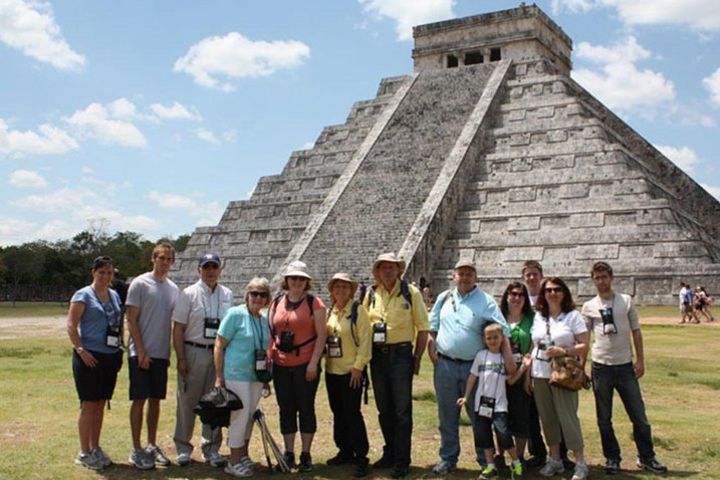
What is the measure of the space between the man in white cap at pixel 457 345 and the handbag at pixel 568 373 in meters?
0.48

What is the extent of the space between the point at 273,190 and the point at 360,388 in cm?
2363

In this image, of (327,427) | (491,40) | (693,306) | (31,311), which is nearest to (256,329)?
(327,427)

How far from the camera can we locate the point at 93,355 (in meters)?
6.58

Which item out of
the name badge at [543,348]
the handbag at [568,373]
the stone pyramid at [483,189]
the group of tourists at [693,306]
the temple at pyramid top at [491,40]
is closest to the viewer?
the handbag at [568,373]

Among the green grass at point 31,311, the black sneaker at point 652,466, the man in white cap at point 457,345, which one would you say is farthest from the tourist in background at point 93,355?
the green grass at point 31,311

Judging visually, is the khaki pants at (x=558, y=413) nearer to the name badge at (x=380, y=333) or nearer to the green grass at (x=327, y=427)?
the green grass at (x=327, y=427)

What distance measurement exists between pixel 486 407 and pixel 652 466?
152 cm

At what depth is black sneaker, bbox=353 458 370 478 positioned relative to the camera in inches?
253

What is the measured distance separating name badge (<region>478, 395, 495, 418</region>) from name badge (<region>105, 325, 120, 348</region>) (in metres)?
3.15

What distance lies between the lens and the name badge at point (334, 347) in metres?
6.66

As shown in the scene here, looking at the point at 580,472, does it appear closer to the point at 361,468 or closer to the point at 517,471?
the point at 517,471

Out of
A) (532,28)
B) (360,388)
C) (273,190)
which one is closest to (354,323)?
(360,388)

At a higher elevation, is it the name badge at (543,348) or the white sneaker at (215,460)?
the name badge at (543,348)

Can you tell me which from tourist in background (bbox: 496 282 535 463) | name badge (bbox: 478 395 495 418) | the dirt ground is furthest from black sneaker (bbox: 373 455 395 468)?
the dirt ground
